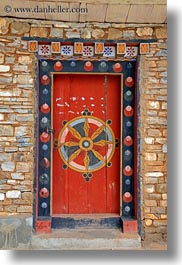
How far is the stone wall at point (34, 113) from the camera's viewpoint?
3.62 meters

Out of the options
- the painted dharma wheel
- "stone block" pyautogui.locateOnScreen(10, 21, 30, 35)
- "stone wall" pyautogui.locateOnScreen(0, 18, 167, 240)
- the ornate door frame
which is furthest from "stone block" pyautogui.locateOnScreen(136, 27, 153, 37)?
"stone block" pyautogui.locateOnScreen(10, 21, 30, 35)

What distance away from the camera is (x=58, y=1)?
3281 millimetres

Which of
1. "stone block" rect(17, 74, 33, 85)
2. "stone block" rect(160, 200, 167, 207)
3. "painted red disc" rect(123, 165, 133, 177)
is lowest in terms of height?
"stone block" rect(160, 200, 167, 207)

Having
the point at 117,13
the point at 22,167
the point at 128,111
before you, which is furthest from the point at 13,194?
the point at 117,13

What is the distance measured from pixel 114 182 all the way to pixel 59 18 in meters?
1.73

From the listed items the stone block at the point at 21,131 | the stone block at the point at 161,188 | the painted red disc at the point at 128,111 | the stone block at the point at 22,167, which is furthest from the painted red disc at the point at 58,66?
the stone block at the point at 161,188

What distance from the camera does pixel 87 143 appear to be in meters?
3.94

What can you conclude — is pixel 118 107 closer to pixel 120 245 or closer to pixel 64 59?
pixel 64 59

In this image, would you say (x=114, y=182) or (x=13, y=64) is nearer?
(x=13, y=64)

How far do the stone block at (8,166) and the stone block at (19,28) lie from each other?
1.26 meters

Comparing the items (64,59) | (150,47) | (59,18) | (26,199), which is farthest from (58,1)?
(26,199)

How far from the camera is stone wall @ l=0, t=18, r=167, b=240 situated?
3.62 m

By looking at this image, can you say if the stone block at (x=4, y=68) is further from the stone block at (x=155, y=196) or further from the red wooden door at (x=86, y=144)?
the stone block at (x=155, y=196)

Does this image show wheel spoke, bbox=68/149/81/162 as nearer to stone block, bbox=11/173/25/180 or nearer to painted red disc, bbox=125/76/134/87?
stone block, bbox=11/173/25/180
